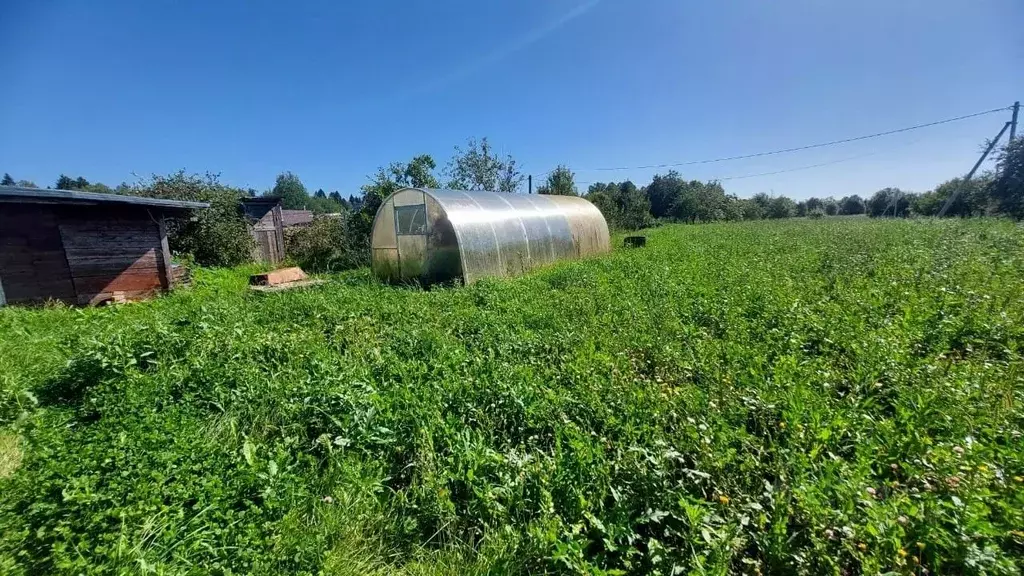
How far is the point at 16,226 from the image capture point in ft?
26.4

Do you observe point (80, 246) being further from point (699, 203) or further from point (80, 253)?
point (699, 203)

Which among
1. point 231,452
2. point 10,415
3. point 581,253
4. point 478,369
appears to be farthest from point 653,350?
point 581,253

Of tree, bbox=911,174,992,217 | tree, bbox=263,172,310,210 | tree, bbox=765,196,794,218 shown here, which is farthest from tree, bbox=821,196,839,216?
tree, bbox=263,172,310,210

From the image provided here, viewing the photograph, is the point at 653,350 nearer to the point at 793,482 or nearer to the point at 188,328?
the point at 793,482

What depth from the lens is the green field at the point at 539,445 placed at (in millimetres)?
1871

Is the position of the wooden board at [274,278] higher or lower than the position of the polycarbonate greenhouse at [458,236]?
lower

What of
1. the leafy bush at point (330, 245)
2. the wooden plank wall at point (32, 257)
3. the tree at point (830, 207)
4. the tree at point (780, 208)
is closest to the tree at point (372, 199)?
the leafy bush at point (330, 245)

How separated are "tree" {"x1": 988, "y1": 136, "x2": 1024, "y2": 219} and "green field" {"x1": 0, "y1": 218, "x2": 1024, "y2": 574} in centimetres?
3244

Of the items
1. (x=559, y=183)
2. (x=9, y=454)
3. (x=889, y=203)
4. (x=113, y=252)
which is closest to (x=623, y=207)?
(x=559, y=183)

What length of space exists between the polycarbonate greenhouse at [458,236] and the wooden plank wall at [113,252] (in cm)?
575

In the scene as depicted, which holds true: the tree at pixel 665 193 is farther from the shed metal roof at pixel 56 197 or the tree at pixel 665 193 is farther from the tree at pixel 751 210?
the shed metal roof at pixel 56 197

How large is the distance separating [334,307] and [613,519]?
584cm

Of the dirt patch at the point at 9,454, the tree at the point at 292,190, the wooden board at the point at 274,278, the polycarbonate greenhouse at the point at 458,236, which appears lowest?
the dirt patch at the point at 9,454

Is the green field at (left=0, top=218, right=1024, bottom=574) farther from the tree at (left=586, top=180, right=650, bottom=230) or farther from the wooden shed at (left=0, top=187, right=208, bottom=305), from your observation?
the tree at (left=586, top=180, right=650, bottom=230)
